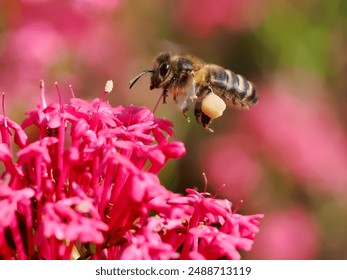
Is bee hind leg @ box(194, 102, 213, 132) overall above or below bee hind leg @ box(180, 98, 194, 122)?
below

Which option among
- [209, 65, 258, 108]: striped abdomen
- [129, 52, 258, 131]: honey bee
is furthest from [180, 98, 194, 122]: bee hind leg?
[209, 65, 258, 108]: striped abdomen

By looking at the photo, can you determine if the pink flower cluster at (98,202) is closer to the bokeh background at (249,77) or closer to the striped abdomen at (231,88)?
the striped abdomen at (231,88)

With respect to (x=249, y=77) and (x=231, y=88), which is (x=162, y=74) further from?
(x=249, y=77)

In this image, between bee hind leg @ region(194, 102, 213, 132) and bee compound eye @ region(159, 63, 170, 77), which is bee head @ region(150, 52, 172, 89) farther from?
bee hind leg @ region(194, 102, 213, 132)

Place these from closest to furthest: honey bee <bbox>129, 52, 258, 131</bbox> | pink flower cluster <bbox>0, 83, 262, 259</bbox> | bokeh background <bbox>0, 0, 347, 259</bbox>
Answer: pink flower cluster <bbox>0, 83, 262, 259</bbox>, honey bee <bbox>129, 52, 258, 131</bbox>, bokeh background <bbox>0, 0, 347, 259</bbox>

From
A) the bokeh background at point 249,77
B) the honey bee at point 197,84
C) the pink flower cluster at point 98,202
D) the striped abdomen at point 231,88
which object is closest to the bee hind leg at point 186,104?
the honey bee at point 197,84

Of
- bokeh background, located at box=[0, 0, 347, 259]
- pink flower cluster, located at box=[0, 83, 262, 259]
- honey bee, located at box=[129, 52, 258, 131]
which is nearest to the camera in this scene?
pink flower cluster, located at box=[0, 83, 262, 259]
